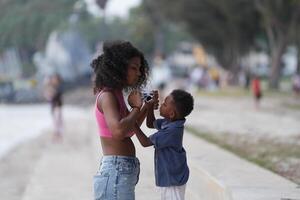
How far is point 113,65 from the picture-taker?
15.4ft

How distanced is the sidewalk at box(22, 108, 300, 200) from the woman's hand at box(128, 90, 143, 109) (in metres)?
2.13

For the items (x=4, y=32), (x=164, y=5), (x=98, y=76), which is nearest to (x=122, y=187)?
(x=98, y=76)

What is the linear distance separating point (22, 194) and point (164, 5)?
128ft

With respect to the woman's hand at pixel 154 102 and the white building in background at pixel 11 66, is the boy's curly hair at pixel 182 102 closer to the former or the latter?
the woman's hand at pixel 154 102

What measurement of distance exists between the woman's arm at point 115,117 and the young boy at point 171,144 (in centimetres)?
49

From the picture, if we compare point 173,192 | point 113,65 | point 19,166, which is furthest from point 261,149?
point 113,65

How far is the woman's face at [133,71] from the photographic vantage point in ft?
15.6

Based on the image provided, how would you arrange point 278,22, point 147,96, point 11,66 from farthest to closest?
point 11,66
point 278,22
point 147,96

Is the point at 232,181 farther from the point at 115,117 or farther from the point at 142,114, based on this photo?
the point at 115,117

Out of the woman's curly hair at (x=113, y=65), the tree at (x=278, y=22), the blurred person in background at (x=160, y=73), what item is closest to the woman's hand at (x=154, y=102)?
the woman's curly hair at (x=113, y=65)

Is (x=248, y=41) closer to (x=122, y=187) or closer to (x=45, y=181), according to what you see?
(x=45, y=181)

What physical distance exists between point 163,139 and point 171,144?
7cm

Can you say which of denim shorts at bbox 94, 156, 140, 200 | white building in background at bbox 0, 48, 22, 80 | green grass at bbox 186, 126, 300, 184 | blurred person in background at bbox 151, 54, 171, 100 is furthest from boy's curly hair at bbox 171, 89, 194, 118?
white building in background at bbox 0, 48, 22, 80

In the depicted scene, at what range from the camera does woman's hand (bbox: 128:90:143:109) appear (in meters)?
4.69
